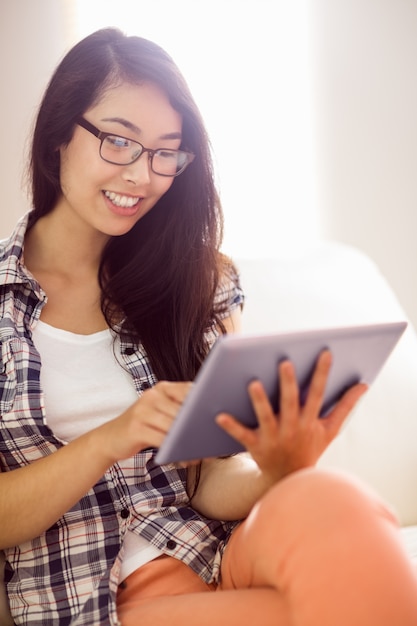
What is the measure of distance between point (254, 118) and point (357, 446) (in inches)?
50.1

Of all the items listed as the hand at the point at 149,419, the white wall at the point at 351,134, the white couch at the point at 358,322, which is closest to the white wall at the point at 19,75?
the white wall at the point at 351,134

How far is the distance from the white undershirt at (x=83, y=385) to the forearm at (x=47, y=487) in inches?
4.8

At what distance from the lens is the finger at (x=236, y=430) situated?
939mm

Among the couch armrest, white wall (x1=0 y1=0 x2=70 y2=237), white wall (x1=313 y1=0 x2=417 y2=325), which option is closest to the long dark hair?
the couch armrest

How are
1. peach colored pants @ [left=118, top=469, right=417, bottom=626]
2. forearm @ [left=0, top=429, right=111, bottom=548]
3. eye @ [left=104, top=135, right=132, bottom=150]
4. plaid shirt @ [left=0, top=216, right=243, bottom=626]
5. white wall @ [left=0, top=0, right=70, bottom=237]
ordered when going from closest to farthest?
peach colored pants @ [left=118, top=469, right=417, bottom=626]
forearm @ [left=0, top=429, right=111, bottom=548]
plaid shirt @ [left=0, top=216, right=243, bottom=626]
eye @ [left=104, top=135, right=132, bottom=150]
white wall @ [left=0, top=0, right=70, bottom=237]

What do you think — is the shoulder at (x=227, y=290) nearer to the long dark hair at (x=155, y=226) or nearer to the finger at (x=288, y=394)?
the long dark hair at (x=155, y=226)

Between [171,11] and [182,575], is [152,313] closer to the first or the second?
[182,575]

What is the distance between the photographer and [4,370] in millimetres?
1268

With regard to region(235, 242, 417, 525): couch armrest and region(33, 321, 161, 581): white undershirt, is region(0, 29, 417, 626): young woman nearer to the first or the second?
region(33, 321, 161, 581): white undershirt

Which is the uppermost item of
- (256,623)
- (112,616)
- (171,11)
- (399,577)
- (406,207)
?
(171,11)

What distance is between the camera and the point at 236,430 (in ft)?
3.16

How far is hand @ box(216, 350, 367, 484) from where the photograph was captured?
3.09 feet

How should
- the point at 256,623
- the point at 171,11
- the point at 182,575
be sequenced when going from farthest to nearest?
the point at 171,11, the point at 182,575, the point at 256,623

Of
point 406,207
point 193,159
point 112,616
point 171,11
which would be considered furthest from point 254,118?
point 112,616
